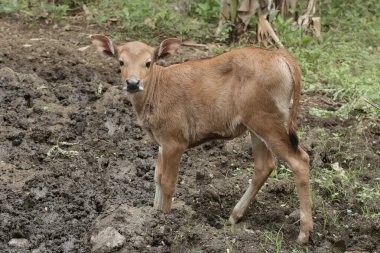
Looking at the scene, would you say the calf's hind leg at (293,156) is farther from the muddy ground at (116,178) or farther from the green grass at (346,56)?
the green grass at (346,56)

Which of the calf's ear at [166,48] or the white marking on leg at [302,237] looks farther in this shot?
the calf's ear at [166,48]

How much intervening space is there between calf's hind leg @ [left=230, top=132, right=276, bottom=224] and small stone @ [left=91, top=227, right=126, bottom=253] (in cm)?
126

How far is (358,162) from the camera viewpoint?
8445 millimetres

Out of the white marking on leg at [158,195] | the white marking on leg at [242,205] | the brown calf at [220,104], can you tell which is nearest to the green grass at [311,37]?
the white marking on leg at [242,205]

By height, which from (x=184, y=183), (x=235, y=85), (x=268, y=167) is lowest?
(x=184, y=183)

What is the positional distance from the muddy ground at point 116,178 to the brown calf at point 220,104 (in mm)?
357

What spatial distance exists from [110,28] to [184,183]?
5.38 m

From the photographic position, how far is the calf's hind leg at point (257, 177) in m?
7.18

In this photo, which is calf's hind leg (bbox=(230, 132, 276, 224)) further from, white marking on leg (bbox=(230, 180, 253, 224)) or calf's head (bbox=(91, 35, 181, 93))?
calf's head (bbox=(91, 35, 181, 93))

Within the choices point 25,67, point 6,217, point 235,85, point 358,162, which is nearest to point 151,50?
point 235,85

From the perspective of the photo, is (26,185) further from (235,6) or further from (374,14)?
(374,14)

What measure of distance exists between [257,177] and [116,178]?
61.8 inches

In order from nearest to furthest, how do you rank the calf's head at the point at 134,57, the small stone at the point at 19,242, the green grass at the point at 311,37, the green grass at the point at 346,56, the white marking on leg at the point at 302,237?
the small stone at the point at 19,242, the white marking on leg at the point at 302,237, the calf's head at the point at 134,57, the green grass at the point at 346,56, the green grass at the point at 311,37

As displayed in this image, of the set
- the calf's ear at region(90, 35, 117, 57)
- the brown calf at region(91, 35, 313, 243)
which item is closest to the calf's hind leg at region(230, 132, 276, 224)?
the brown calf at region(91, 35, 313, 243)
